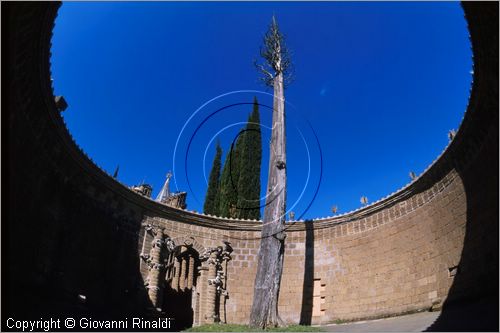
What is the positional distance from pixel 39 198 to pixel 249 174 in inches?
541

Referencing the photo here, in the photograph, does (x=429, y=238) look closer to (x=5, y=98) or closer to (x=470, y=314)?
(x=470, y=314)

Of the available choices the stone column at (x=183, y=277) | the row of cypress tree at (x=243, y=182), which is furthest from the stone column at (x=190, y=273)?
the row of cypress tree at (x=243, y=182)

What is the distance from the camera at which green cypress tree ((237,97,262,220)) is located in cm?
2252

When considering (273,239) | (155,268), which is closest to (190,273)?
(155,268)

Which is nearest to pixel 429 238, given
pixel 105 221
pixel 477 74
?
pixel 477 74

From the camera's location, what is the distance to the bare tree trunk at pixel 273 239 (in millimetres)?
12239

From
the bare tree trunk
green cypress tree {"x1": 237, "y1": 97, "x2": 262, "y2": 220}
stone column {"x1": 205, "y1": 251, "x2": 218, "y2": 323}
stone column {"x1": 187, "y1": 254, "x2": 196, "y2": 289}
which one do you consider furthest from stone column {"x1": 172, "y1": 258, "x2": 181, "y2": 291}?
the bare tree trunk

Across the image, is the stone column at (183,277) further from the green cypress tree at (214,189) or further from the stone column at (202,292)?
the green cypress tree at (214,189)

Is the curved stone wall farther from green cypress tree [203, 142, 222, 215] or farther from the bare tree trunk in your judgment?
green cypress tree [203, 142, 222, 215]

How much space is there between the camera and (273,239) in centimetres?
1355

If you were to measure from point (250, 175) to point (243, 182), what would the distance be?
690mm

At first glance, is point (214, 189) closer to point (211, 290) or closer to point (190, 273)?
point (190, 273)

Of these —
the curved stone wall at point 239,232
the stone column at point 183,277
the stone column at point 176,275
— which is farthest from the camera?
the stone column at point 176,275

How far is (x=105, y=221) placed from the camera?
46.9ft
